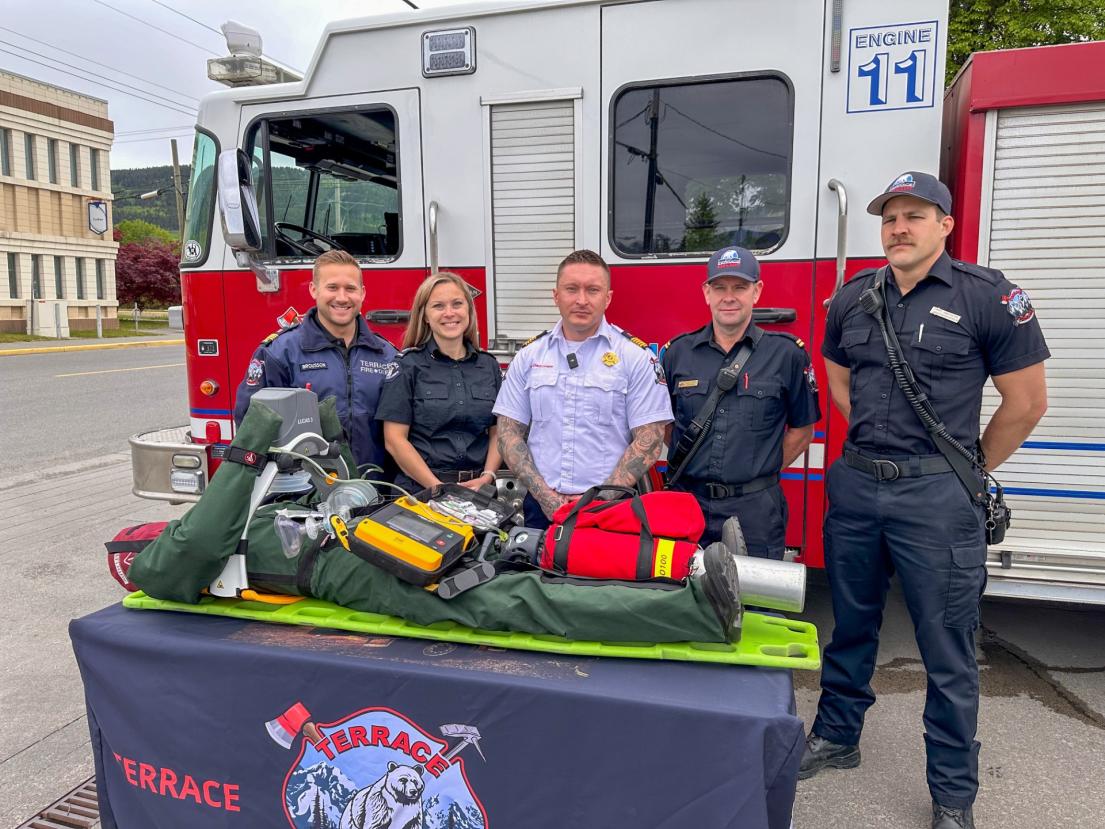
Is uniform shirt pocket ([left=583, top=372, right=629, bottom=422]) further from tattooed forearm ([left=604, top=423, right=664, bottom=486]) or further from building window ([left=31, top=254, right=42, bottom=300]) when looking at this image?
building window ([left=31, top=254, right=42, bottom=300])

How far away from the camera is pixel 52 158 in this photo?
37.2 meters

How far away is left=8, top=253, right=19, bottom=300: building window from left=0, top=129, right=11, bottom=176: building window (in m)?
4.13

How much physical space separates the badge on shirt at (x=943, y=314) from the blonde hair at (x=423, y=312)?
5.30 feet

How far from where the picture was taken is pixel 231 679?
2104 millimetres

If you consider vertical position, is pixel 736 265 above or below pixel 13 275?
below

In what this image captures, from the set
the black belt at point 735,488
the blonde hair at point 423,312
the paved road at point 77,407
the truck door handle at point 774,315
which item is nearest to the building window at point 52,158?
the paved road at point 77,407

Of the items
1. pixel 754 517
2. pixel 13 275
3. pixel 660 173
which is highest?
pixel 13 275

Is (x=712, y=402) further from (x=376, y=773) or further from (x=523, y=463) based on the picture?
(x=376, y=773)

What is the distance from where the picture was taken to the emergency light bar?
11.7 ft

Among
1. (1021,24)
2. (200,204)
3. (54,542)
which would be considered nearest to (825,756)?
(200,204)

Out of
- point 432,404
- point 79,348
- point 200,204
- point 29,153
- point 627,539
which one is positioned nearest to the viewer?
point 627,539

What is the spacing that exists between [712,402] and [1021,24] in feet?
35.8

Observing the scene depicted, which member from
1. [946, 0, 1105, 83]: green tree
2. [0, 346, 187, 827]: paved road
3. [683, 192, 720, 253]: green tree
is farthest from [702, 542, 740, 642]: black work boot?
[946, 0, 1105, 83]: green tree

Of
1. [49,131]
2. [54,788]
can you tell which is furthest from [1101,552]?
[49,131]
